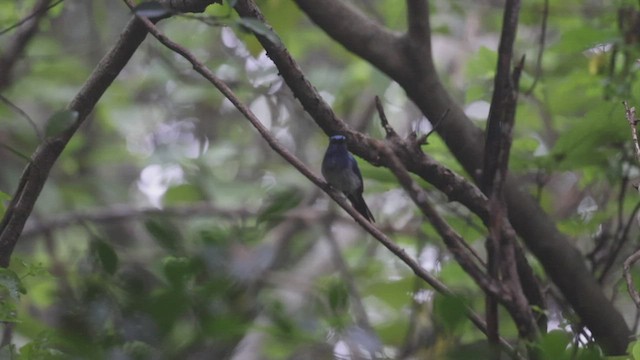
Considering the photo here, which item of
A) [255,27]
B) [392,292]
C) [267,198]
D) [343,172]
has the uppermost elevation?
[392,292]

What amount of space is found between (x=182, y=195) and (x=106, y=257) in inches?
110

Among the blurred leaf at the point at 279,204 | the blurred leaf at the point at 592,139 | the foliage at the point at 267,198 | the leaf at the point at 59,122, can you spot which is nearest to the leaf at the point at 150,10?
the foliage at the point at 267,198

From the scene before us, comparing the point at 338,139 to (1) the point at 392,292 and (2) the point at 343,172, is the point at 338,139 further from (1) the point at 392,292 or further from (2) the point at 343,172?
(1) the point at 392,292

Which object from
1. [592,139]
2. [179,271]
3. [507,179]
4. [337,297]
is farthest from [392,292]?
[179,271]

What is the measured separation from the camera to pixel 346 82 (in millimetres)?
3756

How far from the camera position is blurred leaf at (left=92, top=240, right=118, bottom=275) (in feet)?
3.50

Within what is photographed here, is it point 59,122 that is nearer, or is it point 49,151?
point 59,122

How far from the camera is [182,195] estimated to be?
12.7 feet

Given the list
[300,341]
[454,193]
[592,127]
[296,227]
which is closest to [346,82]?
[296,227]

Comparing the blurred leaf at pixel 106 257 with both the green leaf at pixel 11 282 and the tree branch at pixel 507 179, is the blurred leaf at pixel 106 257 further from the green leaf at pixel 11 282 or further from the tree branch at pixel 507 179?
the tree branch at pixel 507 179

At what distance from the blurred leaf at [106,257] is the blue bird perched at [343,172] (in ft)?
2.43

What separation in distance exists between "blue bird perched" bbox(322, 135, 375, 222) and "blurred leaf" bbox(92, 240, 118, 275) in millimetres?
740

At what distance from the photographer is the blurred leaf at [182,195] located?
381cm

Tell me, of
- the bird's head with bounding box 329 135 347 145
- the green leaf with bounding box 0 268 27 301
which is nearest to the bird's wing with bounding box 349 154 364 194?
the bird's head with bounding box 329 135 347 145
